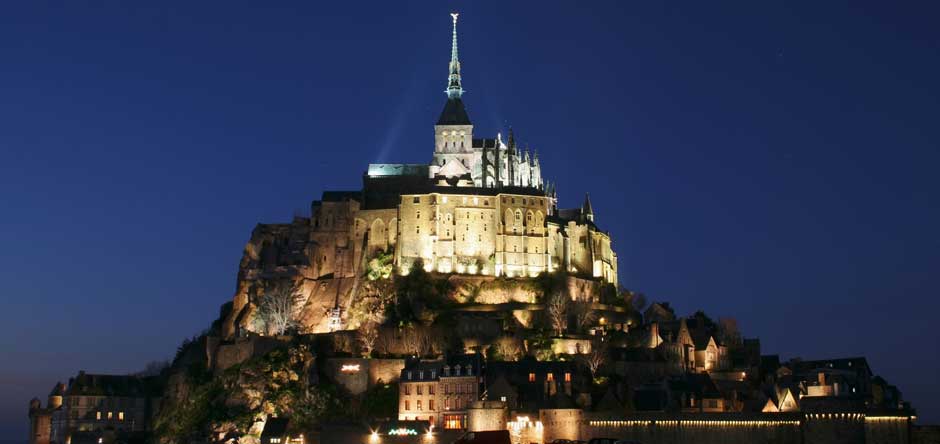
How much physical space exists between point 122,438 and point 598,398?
4263 cm

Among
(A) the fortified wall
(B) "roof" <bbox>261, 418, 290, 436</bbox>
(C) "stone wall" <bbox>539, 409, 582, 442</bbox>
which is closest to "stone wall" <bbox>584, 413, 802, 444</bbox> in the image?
(A) the fortified wall

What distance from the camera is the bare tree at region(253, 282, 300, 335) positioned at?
101 meters

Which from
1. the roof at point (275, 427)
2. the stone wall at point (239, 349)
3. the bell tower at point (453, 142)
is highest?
the bell tower at point (453, 142)

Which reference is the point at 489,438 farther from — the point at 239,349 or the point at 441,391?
the point at 239,349

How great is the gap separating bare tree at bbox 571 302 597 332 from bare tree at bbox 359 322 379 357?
1791cm

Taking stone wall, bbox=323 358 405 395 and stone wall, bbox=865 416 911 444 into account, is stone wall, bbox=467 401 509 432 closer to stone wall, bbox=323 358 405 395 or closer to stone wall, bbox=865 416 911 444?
stone wall, bbox=323 358 405 395

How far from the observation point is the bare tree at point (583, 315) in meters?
96.1

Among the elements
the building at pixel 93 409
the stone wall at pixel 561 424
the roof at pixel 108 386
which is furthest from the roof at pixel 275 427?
the roof at pixel 108 386

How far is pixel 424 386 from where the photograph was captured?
256 ft

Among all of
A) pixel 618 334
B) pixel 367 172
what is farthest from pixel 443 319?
pixel 367 172

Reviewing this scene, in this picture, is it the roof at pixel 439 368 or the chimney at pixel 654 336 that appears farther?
the chimney at pixel 654 336

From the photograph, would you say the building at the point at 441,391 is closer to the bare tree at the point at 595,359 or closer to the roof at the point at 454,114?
the bare tree at the point at 595,359

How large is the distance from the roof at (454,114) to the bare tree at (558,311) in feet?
92.0

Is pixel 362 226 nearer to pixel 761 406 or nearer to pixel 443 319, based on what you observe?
pixel 443 319
